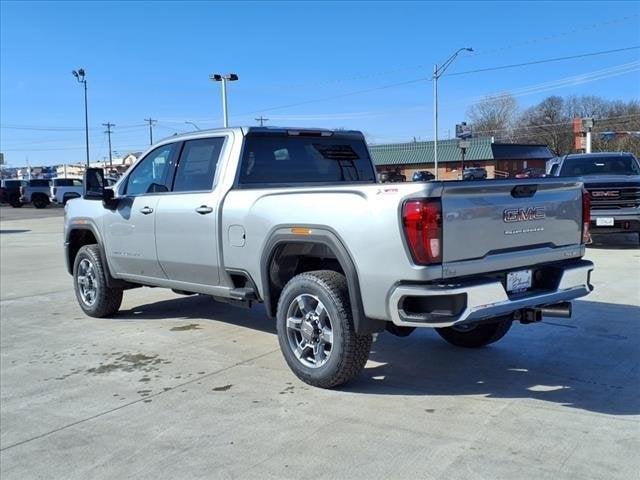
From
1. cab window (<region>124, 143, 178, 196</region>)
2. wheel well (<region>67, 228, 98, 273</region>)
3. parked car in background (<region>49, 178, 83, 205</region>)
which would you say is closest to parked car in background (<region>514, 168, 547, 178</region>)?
cab window (<region>124, 143, 178, 196</region>)

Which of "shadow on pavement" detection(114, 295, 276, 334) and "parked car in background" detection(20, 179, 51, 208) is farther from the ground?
"parked car in background" detection(20, 179, 51, 208)

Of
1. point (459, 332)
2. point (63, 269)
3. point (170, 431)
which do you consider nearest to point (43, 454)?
point (170, 431)

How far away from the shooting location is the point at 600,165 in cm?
1430

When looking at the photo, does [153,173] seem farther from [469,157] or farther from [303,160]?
[469,157]

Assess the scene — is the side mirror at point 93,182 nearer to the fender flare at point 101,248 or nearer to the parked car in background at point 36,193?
the fender flare at point 101,248

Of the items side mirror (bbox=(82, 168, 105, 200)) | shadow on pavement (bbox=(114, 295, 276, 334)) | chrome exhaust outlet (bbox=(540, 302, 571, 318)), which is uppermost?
side mirror (bbox=(82, 168, 105, 200))

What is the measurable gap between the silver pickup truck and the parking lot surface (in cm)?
46

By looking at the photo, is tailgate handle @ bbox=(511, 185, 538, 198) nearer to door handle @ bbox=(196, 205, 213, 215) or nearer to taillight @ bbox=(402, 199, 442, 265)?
taillight @ bbox=(402, 199, 442, 265)

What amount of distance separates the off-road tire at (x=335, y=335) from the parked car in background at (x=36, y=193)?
155 feet

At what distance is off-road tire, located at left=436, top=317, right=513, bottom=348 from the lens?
18.3ft

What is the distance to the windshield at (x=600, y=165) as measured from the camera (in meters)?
14.2

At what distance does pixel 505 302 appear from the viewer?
4.27 meters

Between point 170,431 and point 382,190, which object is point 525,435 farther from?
point 170,431

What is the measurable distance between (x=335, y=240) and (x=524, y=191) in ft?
4.55
